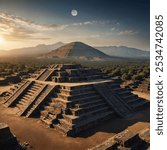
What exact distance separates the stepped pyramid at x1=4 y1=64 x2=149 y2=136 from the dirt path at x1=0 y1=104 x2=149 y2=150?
609mm

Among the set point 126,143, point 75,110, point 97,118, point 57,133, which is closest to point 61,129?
point 57,133

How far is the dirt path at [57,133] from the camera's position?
41.6ft

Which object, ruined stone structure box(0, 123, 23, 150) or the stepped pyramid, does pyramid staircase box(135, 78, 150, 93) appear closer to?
the stepped pyramid

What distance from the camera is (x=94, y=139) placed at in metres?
13.4

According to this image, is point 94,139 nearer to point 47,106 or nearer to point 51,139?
point 51,139

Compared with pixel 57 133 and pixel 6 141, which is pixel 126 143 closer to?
pixel 57 133

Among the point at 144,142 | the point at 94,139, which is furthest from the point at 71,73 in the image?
the point at 144,142

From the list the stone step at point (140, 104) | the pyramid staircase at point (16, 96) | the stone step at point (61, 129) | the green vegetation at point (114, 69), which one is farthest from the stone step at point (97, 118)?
the green vegetation at point (114, 69)

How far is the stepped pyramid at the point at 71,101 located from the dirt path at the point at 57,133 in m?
0.61

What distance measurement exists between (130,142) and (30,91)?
13311 millimetres

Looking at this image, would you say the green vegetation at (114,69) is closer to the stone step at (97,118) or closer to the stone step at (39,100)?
the stone step at (97,118)

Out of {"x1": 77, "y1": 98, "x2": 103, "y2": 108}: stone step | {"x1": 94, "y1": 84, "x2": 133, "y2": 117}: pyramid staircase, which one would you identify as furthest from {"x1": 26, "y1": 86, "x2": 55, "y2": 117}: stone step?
{"x1": 94, "y1": 84, "x2": 133, "y2": 117}: pyramid staircase

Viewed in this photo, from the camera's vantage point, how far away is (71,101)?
634 inches

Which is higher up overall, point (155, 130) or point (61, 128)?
point (155, 130)
